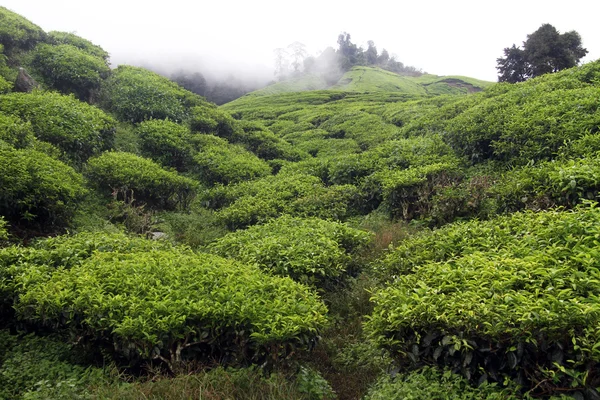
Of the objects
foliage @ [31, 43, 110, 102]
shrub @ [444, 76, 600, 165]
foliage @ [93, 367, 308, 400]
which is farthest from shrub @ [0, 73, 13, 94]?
shrub @ [444, 76, 600, 165]

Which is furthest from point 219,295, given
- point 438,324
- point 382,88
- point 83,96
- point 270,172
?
point 382,88

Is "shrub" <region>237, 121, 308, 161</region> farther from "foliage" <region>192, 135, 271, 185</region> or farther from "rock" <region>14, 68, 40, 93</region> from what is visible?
"rock" <region>14, 68, 40, 93</region>

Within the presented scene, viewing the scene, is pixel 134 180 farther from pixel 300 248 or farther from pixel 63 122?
pixel 300 248

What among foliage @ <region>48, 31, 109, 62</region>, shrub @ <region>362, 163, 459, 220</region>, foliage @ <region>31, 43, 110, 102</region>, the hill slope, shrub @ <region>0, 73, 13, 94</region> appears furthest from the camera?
the hill slope

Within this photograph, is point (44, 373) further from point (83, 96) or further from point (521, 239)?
point (83, 96)

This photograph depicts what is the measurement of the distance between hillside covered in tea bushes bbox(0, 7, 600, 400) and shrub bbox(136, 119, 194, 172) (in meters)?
0.13

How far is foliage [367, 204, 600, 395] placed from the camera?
3555 mm

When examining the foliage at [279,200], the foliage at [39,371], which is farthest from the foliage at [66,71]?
the foliage at [39,371]

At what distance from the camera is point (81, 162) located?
477 inches

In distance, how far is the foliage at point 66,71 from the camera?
16234 mm

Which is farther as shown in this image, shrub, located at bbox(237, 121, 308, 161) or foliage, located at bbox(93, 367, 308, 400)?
shrub, located at bbox(237, 121, 308, 161)

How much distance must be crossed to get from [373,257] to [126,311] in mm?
4723

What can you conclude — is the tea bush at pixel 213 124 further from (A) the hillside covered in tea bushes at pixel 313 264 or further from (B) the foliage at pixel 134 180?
(B) the foliage at pixel 134 180

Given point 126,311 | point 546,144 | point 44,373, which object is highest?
point 546,144
